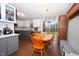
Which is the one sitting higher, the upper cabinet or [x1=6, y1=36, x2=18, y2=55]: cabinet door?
the upper cabinet

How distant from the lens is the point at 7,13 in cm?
303

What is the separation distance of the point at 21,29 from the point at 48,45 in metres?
1.35

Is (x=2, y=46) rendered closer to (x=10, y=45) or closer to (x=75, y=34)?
(x=10, y=45)

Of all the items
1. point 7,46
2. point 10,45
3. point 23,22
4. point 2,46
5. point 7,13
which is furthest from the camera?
point 23,22

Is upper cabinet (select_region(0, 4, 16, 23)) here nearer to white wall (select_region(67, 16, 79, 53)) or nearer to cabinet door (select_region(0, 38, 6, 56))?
cabinet door (select_region(0, 38, 6, 56))

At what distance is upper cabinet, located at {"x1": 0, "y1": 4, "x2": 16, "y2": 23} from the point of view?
2743 mm

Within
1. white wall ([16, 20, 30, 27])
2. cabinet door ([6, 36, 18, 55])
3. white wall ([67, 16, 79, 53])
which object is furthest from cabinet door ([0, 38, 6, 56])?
white wall ([67, 16, 79, 53])

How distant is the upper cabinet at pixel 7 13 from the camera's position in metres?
2.74

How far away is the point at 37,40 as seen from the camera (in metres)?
3.07

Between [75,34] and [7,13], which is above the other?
[7,13]

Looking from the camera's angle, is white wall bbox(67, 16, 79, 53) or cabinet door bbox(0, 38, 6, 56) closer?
white wall bbox(67, 16, 79, 53)

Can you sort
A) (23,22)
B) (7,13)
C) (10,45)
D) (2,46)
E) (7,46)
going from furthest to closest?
(23,22) → (7,13) → (10,45) → (7,46) → (2,46)

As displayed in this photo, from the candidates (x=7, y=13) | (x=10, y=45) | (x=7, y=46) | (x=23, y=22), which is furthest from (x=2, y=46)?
(x=23, y=22)

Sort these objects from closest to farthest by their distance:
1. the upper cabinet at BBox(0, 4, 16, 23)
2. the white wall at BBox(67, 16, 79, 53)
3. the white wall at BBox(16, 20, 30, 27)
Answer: the white wall at BBox(67, 16, 79, 53) → the upper cabinet at BBox(0, 4, 16, 23) → the white wall at BBox(16, 20, 30, 27)
